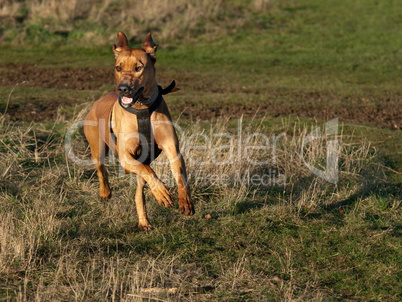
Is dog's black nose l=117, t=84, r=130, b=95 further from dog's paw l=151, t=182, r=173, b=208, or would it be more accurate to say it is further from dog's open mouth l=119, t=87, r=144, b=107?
dog's paw l=151, t=182, r=173, b=208

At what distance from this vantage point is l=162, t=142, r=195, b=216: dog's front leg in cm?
530

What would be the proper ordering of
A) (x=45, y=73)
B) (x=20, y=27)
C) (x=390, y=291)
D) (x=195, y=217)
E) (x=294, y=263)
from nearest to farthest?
(x=390, y=291) → (x=294, y=263) → (x=195, y=217) → (x=45, y=73) → (x=20, y=27)

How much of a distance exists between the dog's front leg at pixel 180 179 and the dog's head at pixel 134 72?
0.55 m

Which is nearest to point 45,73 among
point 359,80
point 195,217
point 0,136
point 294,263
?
point 0,136

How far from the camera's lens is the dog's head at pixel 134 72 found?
200 inches

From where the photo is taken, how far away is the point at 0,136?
829 cm

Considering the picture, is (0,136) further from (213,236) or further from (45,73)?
(45,73)

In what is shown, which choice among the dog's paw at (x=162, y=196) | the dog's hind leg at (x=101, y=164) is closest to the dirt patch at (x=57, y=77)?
the dog's hind leg at (x=101, y=164)

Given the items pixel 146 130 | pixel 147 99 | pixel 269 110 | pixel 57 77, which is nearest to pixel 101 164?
pixel 146 130

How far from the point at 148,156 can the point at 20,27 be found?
545 inches

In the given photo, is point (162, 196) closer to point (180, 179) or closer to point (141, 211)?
point (180, 179)

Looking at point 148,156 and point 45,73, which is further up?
point 148,156

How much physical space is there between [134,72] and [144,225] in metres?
1.77

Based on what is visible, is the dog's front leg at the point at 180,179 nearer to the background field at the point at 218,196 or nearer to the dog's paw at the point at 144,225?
the background field at the point at 218,196
